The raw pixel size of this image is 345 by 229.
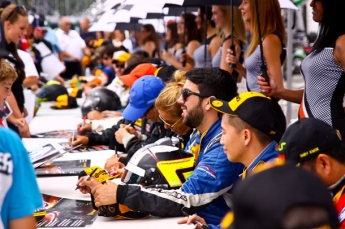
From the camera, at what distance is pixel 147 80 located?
4523mm

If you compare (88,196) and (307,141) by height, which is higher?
(307,141)

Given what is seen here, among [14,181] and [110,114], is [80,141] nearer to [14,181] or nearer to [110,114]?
[110,114]

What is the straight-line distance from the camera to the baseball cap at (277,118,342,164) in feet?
6.86

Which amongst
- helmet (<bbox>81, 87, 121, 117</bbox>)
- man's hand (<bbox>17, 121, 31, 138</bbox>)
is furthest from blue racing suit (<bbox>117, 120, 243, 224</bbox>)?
helmet (<bbox>81, 87, 121, 117</bbox>)

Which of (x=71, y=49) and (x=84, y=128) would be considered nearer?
(x=84, y=128)

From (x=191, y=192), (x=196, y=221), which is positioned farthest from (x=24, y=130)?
(x=196, y=221)

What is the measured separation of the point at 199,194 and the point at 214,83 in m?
0.67

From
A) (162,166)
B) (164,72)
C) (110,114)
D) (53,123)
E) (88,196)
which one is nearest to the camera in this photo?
(162,166)

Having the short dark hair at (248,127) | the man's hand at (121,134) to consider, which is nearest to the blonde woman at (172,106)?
the short dark hair at (248,127)

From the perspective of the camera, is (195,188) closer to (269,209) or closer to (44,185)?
(44,185)

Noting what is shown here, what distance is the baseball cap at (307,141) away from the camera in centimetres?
209

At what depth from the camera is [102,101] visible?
22.0 ft

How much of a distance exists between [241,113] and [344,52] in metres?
0.83

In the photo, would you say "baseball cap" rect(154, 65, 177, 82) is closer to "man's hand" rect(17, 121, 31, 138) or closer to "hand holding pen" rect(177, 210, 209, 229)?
"man's hand" rect(17, 121, 31, 138)
